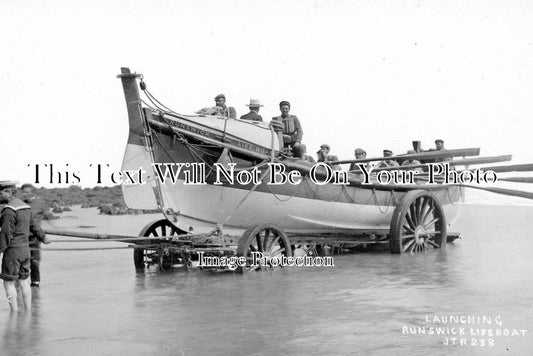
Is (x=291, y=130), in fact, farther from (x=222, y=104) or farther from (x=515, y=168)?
(x=515, y=168)

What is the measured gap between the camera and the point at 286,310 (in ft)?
27.7

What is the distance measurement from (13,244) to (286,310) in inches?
122

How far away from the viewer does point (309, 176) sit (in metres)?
13.2

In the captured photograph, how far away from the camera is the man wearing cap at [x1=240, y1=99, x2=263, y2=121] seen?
13906 mm

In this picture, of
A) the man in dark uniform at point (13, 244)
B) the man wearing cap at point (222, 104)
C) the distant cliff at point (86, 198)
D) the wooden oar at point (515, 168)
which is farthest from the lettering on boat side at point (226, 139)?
the distant cliff at point (86, 198)

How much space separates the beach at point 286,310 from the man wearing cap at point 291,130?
2293 millimetres

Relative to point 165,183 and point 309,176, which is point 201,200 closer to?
point 165,183

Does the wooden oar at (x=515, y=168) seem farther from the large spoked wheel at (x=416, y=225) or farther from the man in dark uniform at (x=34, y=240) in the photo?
the man in dark uniform at (x=34, y=240)

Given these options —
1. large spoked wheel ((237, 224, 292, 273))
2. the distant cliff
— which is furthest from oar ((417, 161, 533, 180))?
the distant cliff

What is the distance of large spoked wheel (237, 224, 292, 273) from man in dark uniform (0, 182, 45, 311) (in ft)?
11.7

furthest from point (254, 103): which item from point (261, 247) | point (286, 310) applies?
point (286, 310)

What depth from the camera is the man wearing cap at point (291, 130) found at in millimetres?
14188

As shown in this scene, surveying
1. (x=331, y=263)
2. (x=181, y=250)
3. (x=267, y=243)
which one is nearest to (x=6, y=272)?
(x=181, y=250)

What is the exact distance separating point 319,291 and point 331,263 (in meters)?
3.40
